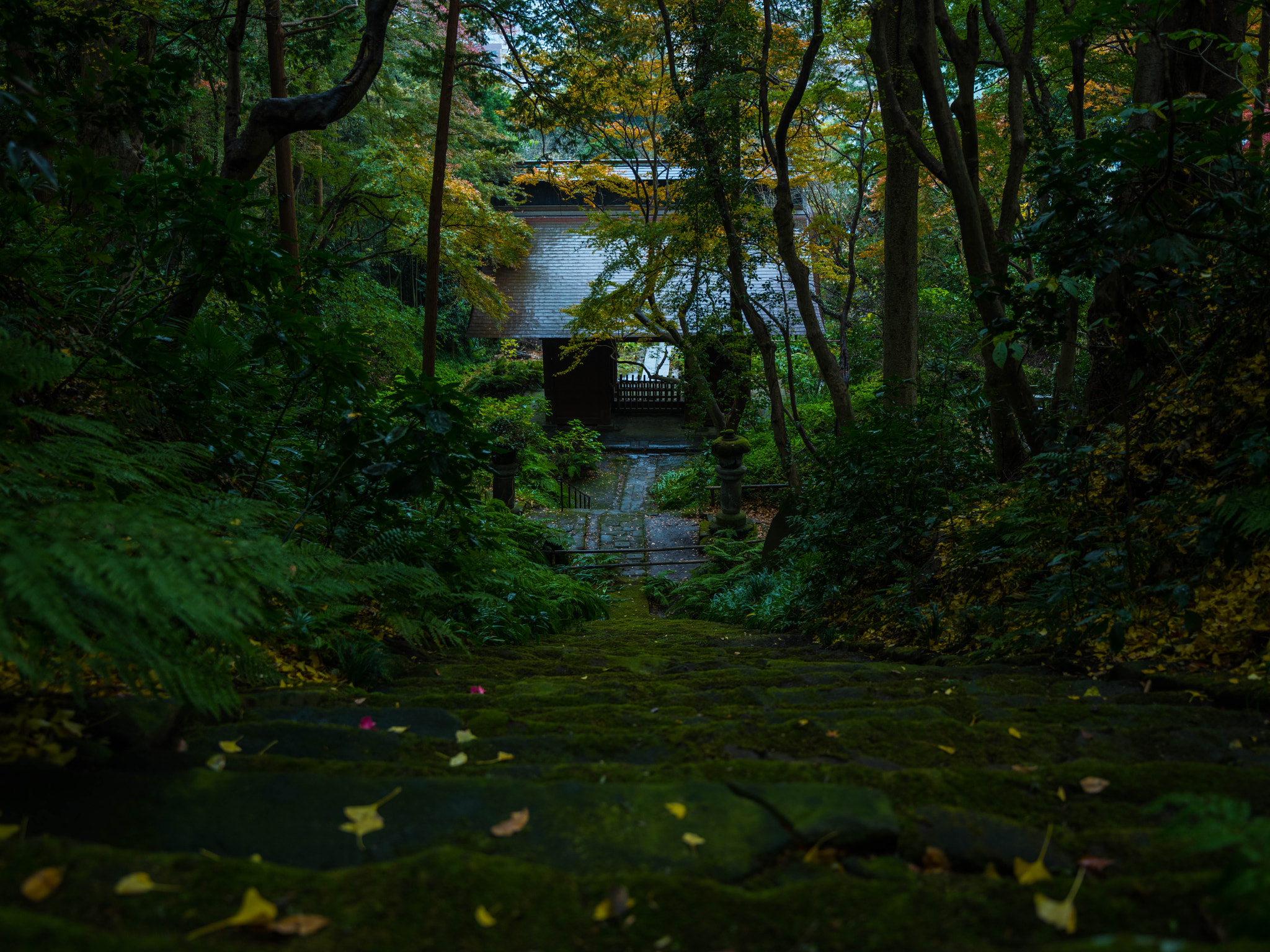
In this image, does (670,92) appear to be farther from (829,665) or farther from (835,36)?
(829,665)

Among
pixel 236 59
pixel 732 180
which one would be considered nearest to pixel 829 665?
pixel 732 180

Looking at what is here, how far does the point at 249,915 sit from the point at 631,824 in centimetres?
61

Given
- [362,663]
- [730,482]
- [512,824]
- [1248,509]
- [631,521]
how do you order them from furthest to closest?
[631,521] → [730,482] → [362,663] → [1248,509] → [512,824]

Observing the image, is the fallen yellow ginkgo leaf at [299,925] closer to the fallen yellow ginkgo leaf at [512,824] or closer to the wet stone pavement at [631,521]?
the fallen yellow ginkgo leaf at [512,824]

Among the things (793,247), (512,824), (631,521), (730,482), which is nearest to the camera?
(512,824)

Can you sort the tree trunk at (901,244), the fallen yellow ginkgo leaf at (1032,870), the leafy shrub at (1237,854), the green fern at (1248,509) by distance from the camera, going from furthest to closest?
the tree trunk at (901,244) < the green fern at (1248,509) < the fallen yellow ginkgo leaf at (1032,870) < the leafy shrub at (1237,854)

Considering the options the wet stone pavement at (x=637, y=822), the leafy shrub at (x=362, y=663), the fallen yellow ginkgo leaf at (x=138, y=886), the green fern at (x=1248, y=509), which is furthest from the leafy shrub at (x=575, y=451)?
the fallen yellow ginkgo leaf at (x=138, y=886)

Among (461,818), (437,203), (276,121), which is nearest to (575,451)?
(437,203)

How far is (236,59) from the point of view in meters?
7.89

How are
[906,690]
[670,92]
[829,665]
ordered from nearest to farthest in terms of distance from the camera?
[906,690], [829,665], [670,92]

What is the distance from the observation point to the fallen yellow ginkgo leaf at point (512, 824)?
1296 mm

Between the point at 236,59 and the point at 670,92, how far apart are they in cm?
741

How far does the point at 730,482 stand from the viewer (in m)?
12.3

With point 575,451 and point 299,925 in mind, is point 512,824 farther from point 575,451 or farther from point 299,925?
point 575,451
